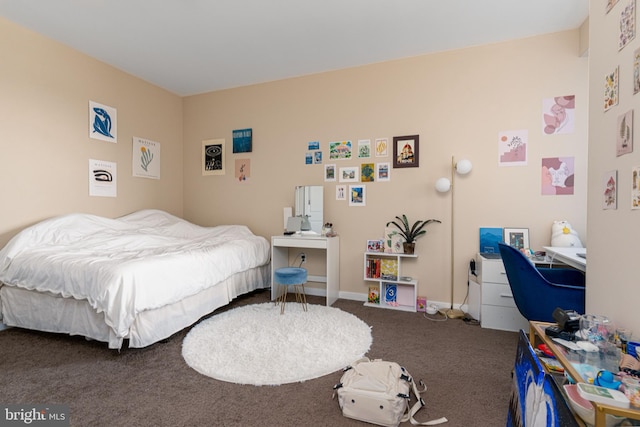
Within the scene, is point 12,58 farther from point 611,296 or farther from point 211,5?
point 611,296

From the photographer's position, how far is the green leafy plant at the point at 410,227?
3.33 meters

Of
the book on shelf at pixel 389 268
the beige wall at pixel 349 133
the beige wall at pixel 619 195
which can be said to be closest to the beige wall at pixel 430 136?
the beige wall at pixel 349 133

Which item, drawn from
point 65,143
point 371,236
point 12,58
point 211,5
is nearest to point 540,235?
point 371,236

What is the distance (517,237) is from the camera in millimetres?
3029

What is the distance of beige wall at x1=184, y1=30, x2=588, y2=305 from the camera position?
2.97 meters

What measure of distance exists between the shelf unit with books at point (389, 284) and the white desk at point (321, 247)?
368 mm

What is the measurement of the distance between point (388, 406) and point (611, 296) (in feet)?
3.68

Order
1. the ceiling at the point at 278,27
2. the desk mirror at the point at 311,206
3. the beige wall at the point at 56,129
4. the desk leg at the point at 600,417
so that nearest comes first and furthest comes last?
the desk leg at the point at 600,417
the ceiling at the point at 278,27
the beige wall at the point at 56,129
the desk mirror at the point at 311,206

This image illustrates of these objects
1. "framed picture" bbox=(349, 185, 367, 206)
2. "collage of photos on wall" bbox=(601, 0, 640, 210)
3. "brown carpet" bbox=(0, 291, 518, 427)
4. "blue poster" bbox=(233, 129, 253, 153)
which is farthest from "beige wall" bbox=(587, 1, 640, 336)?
"blue poster" bbox=(233, 129, 253, 153)

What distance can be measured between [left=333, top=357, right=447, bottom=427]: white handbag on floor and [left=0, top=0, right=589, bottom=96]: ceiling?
278 cm

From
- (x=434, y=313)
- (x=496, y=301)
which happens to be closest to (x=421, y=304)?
(x=434, y=313)

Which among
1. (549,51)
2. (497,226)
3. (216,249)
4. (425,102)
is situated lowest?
(216,249)

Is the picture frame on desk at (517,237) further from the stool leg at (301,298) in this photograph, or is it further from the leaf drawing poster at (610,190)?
the stool leg at (301,298)

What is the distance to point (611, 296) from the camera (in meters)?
1.35
